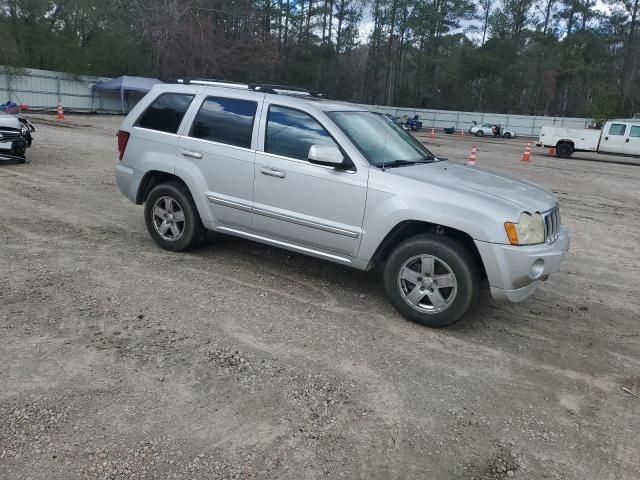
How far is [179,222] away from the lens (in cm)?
578

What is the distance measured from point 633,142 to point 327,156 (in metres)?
25.4

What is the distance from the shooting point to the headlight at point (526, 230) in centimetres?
403

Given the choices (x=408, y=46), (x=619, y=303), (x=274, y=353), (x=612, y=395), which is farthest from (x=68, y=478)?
(x=408, y=46)

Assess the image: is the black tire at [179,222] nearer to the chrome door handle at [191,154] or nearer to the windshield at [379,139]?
the chrome door handle at [191,154]

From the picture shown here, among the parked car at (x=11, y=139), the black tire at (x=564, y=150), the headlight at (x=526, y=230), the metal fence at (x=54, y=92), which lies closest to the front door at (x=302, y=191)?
the headlight at (x=526, y=230)

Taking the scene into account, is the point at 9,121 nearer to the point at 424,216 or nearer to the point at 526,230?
the point at 424,216

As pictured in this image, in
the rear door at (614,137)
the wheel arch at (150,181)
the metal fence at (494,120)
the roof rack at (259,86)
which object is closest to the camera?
the roof rack at (259,86)

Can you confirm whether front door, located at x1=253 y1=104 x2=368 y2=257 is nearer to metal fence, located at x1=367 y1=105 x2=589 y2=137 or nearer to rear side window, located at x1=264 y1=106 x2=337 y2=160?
rear side window, located at x1=264 y1=106 x2=337 y2=160

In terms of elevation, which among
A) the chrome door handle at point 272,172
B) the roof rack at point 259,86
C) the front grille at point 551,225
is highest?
the roof rack at point 259,86

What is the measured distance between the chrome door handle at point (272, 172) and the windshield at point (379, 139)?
70 cm

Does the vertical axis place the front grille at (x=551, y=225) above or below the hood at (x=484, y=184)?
below

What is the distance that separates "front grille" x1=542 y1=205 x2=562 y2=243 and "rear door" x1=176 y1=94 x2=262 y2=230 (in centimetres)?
268

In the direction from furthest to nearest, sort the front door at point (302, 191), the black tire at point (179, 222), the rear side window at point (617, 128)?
1. the rear side window at point (617, 128)
2. the black tire at point (179, 222)
3. the front door at point (302, 191)

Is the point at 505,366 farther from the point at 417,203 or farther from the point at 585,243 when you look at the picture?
the point at 585,243
